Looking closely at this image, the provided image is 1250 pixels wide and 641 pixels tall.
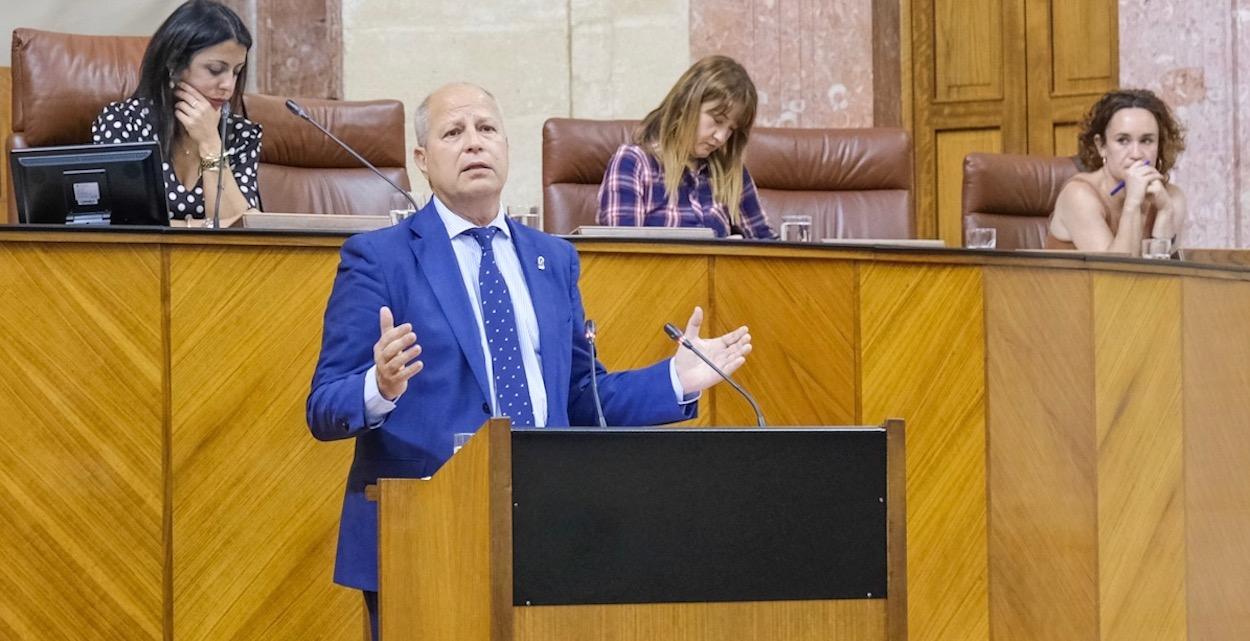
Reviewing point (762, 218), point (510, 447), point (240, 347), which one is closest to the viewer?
point (510, 447)

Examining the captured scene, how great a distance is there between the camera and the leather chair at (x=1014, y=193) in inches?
183

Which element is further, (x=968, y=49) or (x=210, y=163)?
(x=968, y=49)

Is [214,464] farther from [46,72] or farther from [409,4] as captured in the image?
[409,4]

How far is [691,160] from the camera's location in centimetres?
425

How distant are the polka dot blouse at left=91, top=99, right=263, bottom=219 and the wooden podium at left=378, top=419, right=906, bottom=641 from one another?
6.94ft

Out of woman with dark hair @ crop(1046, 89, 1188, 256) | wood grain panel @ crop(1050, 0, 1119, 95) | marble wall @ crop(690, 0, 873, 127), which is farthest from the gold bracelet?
wood grain panel @ crop(1050, 0, 1119, 95)

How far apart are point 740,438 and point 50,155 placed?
182cm

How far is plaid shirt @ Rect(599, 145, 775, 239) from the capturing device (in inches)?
162

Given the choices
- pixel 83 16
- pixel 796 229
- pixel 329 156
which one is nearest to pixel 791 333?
pixel 796 229

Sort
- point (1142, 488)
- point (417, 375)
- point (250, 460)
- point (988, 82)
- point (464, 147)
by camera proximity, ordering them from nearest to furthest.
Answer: point (417, 375) → point (464, 147) → point (1142, 488) → point (250, 460) → point (988, 82)

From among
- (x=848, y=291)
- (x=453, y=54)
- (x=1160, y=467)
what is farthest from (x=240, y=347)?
(x=453, y=54)

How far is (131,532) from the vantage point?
278cm

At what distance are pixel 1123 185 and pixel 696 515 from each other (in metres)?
3.12

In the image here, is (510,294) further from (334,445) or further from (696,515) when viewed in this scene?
(334,445)
